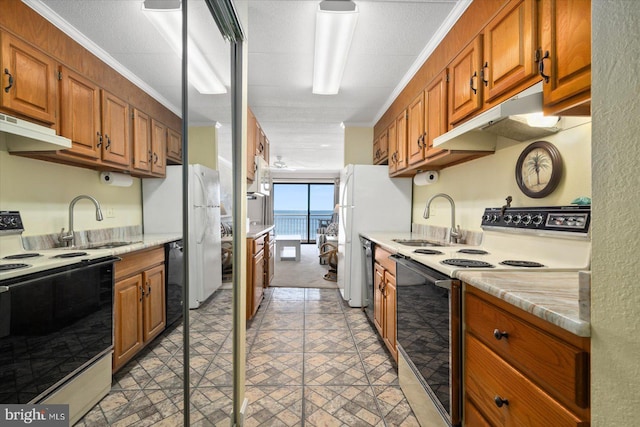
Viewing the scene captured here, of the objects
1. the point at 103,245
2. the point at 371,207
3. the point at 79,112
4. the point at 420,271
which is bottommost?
the point at 420,271

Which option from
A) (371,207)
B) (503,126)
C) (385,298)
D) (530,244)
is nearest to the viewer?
(503,126)

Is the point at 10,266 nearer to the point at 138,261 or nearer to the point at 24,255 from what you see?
the point at 24,255

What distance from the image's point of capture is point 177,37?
2.87 feet

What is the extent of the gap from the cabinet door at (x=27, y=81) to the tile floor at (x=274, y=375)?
499 mm

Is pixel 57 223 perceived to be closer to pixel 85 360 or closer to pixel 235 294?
pixel 85 360

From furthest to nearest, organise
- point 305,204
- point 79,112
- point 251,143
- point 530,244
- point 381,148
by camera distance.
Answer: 1. point 305,204
2. point 381,148
3. point 251,143
4. point 530,244
5. point 79,112

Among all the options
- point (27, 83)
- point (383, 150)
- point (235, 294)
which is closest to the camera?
point (27, 83)

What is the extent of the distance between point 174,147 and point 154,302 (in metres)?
0.43

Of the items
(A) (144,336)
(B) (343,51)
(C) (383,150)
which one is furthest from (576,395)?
(C) (383,150)

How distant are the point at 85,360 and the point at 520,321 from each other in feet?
3.58

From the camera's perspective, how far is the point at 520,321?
892 millimetres

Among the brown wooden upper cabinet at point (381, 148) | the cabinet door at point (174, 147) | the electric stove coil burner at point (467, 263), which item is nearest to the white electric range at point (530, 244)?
the electric stove coil burner at point (467, 263)

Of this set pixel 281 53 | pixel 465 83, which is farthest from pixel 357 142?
pixel 465 83

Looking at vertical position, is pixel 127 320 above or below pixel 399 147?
below
